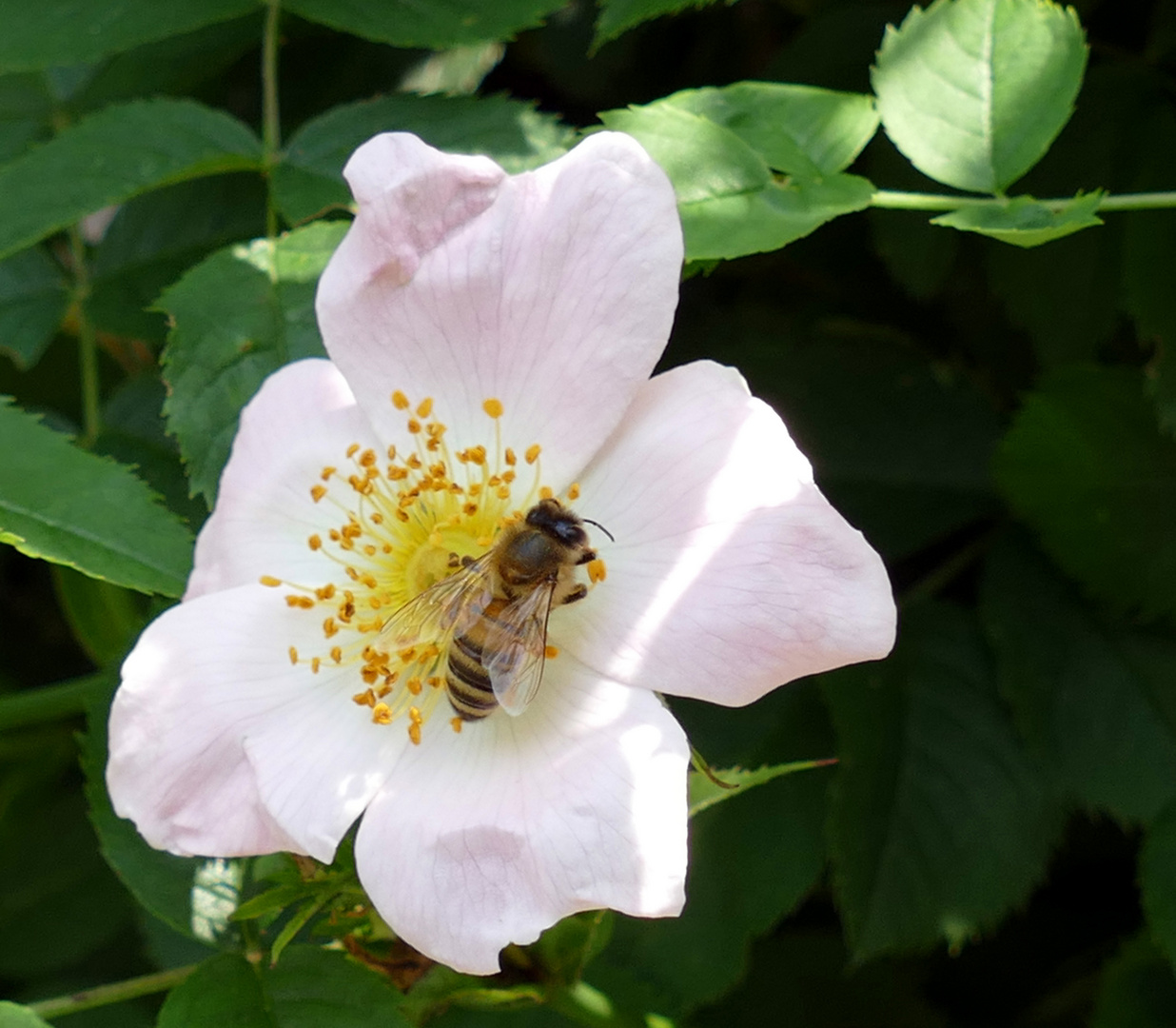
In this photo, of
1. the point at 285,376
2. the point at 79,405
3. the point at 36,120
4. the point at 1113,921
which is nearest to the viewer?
the point at 285,376

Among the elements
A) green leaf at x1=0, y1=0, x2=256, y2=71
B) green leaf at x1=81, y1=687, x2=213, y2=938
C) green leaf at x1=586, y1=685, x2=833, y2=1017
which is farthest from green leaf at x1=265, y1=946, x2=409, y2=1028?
green leaf at x1=0, y1=0, x2=256, y2=71

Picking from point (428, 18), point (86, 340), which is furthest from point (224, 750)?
point (428, 18)

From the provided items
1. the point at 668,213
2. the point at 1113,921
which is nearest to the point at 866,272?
the point at 668,213

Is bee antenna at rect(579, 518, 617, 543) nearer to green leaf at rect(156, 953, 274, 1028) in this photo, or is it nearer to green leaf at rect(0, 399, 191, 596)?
green leaf at rect(0, 399, 191, 596)

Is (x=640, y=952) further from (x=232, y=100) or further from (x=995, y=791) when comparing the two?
(x=232, y=100)

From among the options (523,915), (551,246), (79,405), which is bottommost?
(79,405)

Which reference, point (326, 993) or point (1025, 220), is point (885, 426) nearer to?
point (1025, 220)
